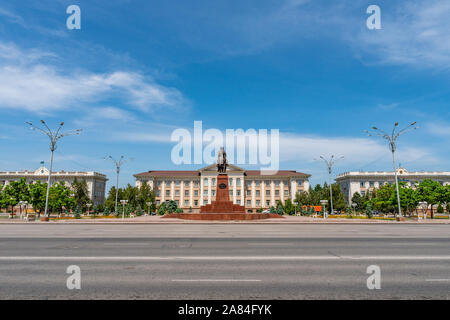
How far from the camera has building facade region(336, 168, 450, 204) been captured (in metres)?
102

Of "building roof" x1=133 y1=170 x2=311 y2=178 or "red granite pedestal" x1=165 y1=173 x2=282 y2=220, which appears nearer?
"red granite pedestal" x1=165 y1=173 x2=282 y2=220

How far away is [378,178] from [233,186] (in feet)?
174

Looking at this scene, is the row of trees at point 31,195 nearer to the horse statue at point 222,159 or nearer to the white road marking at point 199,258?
the horse statue at point 222,159

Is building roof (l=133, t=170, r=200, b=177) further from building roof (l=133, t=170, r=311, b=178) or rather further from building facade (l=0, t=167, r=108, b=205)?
building facade (l=0, t=167, r=108, b=205)

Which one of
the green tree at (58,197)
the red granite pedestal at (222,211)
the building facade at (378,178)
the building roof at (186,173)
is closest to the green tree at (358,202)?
the building facade at (378,178)

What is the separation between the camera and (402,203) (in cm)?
4922

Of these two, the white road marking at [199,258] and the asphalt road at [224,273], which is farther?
the white road marking at [199,258]

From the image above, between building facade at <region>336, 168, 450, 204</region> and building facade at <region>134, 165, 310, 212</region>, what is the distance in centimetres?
1736

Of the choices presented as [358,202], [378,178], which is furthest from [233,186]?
[378,178]

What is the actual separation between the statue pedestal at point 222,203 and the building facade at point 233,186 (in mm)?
60494

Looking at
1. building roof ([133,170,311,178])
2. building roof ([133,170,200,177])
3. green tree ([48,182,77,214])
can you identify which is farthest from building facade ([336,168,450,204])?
green tree ([48,182,77,214])

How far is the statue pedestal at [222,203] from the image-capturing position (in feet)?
130

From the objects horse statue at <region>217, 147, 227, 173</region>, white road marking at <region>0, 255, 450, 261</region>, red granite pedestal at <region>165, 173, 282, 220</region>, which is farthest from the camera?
horse statue at <region>217, 147, 227, 173</region>
